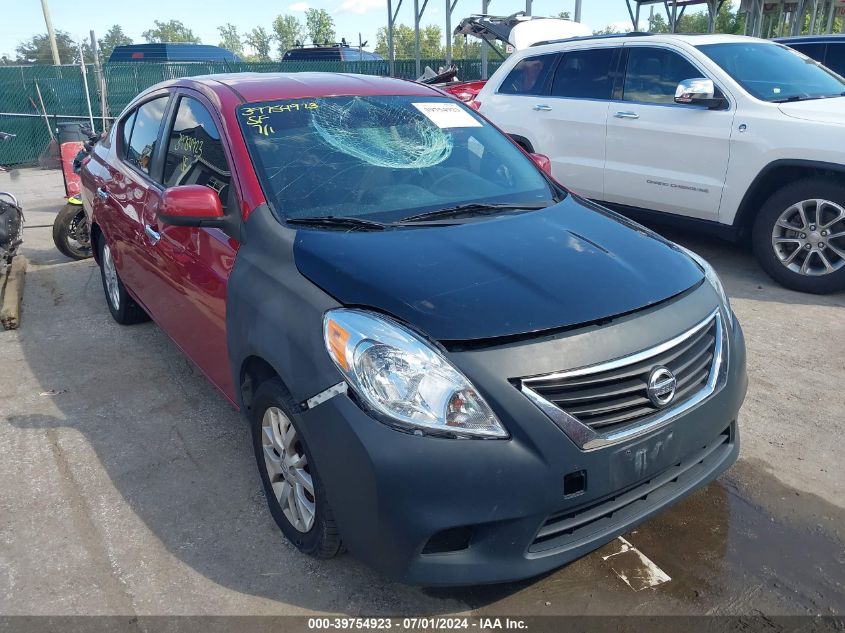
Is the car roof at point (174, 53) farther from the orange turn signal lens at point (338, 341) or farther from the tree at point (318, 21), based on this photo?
the tree at point (318, 21)

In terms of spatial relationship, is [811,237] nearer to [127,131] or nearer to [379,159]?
[379,159]

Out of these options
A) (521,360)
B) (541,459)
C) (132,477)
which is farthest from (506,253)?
(132,477)

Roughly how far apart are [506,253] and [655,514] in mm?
1051

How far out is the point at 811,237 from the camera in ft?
17.7

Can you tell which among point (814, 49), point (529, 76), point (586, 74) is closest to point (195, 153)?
point (586, 74)

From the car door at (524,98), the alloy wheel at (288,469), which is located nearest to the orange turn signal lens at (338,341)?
the alloy wheel at (288,469)

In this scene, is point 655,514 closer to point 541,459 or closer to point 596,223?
point 541,459

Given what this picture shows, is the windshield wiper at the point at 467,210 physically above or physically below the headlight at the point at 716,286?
above

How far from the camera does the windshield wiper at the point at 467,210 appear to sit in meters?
3.01

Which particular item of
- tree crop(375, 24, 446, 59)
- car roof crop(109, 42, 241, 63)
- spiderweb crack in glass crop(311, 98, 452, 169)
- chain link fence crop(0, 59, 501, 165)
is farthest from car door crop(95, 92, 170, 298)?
tree crop(375, 24, 446, 59)

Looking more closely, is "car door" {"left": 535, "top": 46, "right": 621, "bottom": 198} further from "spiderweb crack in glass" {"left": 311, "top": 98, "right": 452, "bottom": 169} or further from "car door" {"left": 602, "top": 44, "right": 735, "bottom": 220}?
"spiderweb crack in glass" {"left": 311, "top": 98, "right": 452, "bottom": 169}

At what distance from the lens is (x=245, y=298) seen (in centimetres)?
278

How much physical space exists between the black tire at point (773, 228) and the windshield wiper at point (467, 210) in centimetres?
311

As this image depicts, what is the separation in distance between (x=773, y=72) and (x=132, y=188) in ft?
16.9
